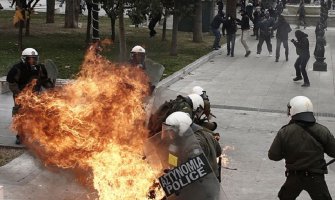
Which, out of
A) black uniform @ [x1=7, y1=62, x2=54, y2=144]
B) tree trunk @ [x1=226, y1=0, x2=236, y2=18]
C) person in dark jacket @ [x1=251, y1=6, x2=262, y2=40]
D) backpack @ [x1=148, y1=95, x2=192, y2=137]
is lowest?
backpack @ [x1=148, y1=95, x2=192, y2=137]

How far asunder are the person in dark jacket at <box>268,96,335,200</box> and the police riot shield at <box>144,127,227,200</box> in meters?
1.19

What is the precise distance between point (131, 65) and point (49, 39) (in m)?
14.0

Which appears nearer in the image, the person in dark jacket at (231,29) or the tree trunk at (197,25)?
the person in dark jacket at (231,29)

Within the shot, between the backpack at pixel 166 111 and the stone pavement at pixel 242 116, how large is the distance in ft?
4.23

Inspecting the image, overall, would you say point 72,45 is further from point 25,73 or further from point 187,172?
point 187,172

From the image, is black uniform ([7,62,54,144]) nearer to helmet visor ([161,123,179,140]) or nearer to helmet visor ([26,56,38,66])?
helmet visor ([26,56,38,66])

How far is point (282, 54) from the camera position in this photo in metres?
23.8

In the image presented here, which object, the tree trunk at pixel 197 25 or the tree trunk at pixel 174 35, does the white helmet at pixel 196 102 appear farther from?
the tree trunk at pixel 197 25

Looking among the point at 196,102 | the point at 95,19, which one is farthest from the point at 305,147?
the point at 95,19

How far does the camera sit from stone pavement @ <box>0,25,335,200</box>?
816 cm

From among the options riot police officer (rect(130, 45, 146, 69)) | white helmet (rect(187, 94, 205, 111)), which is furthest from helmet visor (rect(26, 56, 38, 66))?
white helmet (rect(187, 94, 205, 111))

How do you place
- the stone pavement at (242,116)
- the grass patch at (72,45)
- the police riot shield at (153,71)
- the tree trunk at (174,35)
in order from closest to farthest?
the stone pavement at (242,116)
the police riot shield at (153,71)
the grass patch at (72,45)
the tree trunk at (174,35)

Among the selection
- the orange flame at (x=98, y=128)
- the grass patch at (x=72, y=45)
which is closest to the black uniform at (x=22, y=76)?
the orange flame at (x=98, y=128)

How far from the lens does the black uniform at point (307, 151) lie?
20.2 ft
